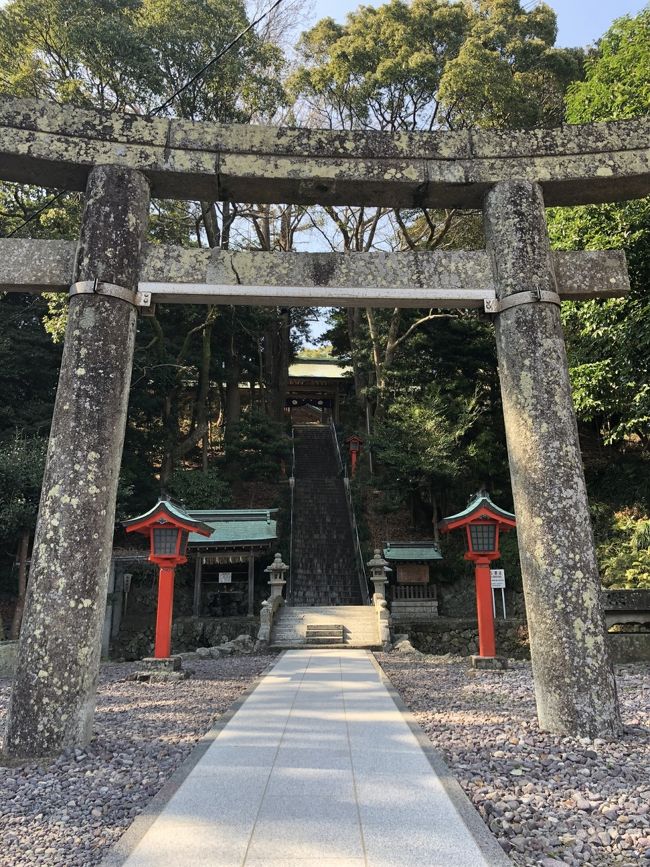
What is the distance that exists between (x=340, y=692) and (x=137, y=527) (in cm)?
536

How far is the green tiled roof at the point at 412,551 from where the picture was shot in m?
16.4

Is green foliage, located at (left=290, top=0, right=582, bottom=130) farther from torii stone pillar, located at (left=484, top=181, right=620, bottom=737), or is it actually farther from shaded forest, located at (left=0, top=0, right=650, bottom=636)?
torii stone pillar, located at (left=484, top=181, right=620, bottom=737)

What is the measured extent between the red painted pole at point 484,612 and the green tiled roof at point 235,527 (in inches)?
313

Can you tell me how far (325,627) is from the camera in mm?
12680

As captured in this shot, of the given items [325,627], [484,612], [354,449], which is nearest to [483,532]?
[484,612]

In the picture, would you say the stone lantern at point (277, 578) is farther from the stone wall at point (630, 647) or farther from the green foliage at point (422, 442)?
the stone wall at point (630, 647)

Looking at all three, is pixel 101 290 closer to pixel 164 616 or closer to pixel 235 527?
pixel 164 616

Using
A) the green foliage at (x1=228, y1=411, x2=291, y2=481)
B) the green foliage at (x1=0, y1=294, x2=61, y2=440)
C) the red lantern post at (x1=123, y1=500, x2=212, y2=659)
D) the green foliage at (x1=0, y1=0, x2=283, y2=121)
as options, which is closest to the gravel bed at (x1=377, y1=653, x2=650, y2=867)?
the red lantern post at (x1=123, y1=500, x2=212, y2=659)

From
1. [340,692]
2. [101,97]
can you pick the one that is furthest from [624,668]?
[101,97]

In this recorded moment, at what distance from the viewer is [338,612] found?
45.1ft

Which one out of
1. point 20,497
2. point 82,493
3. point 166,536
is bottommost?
point 82,493

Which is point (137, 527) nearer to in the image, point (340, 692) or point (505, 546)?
point (340, 692)

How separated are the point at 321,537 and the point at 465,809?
1707 cm

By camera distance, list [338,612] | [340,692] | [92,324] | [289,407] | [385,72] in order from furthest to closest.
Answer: [289,407] < [385,72] < [338,612] < [340,692] < [92,324]
